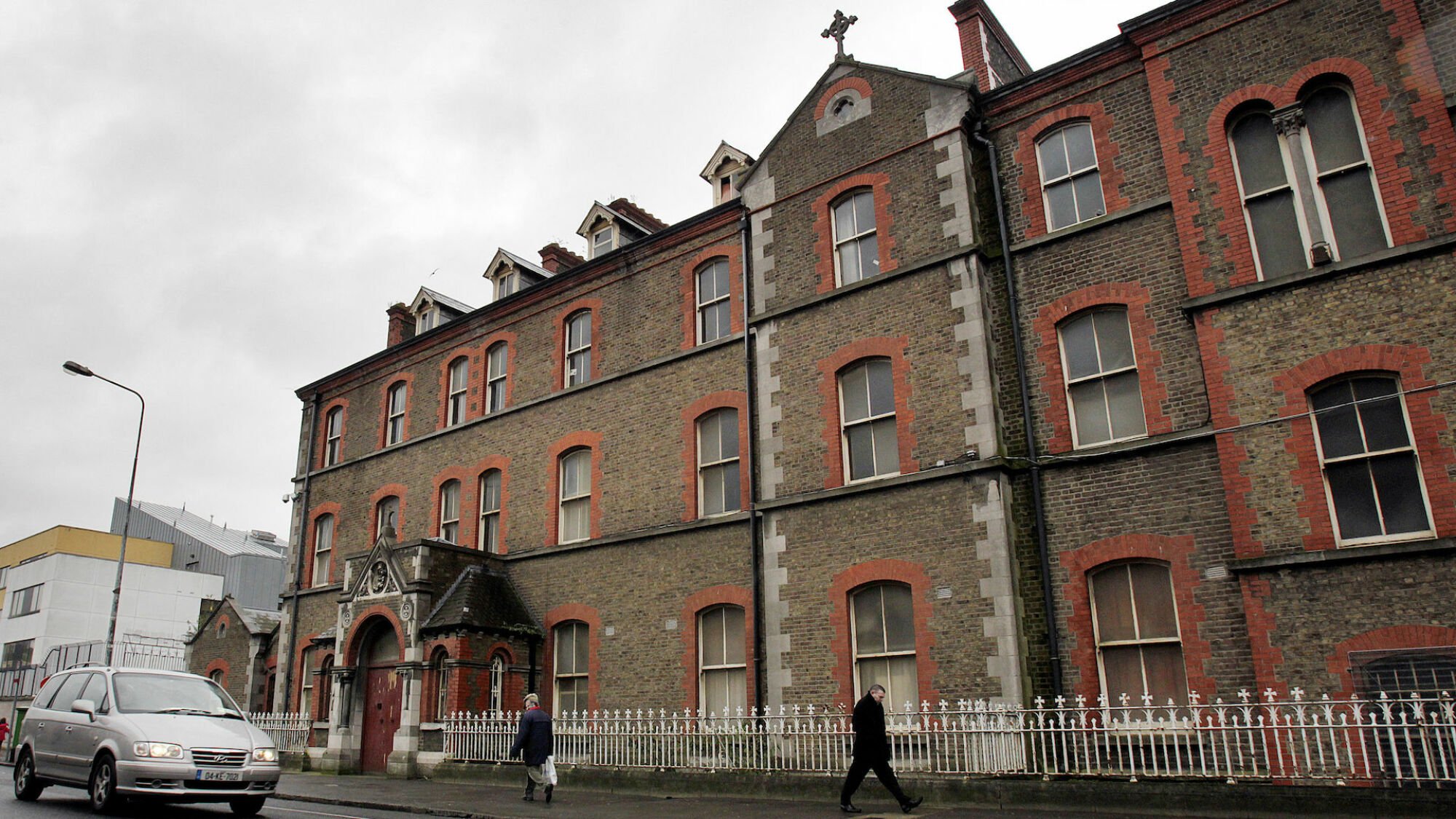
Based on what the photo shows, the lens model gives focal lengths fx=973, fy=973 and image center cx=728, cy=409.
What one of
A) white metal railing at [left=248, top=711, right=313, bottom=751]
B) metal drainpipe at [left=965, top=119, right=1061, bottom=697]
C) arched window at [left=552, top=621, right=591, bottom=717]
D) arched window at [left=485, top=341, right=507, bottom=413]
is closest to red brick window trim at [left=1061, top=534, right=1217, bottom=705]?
metal drainpipe at [left=965, top=119, right=1061, bottom=697]

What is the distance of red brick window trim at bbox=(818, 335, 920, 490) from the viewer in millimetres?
15836

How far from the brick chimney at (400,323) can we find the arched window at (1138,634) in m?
22.6

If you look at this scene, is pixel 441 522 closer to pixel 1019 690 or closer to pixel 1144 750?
pixel 1019 690

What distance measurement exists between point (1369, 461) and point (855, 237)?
28.8 feet

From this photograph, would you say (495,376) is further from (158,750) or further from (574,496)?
(158,750)

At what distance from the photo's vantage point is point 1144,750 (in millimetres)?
12852

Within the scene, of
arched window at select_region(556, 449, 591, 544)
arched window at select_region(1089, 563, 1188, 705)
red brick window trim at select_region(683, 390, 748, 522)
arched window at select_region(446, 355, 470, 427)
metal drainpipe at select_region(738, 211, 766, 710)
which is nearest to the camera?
arched window at select_region(1089, 563, 1188, 705)

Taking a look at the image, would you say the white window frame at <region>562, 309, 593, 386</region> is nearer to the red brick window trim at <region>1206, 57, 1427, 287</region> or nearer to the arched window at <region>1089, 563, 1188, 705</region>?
the arched window at <region>1089, 563, 1188, 705</region>

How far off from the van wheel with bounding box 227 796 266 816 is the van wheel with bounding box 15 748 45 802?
3246 millimetres

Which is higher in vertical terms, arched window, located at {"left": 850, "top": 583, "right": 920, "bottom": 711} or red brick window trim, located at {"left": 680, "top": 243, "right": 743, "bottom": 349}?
red brick window trim, located at {"left": 680, "top": 243, "right": 743, "bottom": 349}

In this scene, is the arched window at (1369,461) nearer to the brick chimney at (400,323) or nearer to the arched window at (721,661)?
the arched window at (721,661)

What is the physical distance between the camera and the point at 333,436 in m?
28.6

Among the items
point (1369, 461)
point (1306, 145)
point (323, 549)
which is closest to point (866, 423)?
point (1369, 461)

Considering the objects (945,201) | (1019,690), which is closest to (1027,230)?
(945,201)
